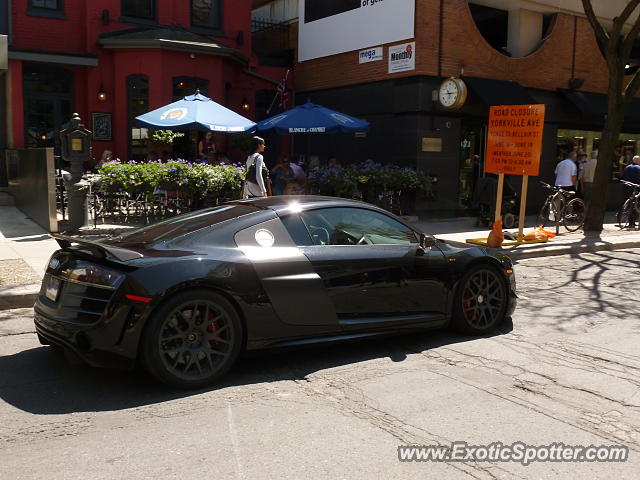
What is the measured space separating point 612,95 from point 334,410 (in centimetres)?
1216

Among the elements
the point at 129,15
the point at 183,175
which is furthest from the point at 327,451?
the point at 129,15

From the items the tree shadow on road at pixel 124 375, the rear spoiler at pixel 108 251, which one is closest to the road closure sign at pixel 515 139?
the tree shadow on road at pixel 124 375

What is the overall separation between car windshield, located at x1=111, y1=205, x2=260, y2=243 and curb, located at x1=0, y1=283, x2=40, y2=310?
248 centimetres

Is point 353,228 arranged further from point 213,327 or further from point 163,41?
point 163,41

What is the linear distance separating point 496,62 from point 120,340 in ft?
50.9

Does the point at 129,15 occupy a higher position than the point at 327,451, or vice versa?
the point at 129,15

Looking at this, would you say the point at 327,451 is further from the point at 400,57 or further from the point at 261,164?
the point at 400,57

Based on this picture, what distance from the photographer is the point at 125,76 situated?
697 inches

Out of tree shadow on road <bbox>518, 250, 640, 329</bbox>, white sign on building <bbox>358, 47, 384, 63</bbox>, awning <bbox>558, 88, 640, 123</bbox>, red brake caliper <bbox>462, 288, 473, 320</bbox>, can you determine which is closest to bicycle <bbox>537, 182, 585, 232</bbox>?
tree shadow on road <bbox>518, 250, 640, 329</bbox>

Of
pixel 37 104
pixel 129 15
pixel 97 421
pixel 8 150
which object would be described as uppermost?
pixel 129 15

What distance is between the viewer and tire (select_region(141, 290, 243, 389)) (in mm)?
4355

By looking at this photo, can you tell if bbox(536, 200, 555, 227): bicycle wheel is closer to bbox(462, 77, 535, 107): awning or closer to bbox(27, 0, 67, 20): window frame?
bbox(462, 77, 535, 107): awning

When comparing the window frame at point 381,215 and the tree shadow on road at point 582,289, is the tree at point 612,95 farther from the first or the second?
the window frame at point 381,215

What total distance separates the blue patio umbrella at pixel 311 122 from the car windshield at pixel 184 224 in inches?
389
